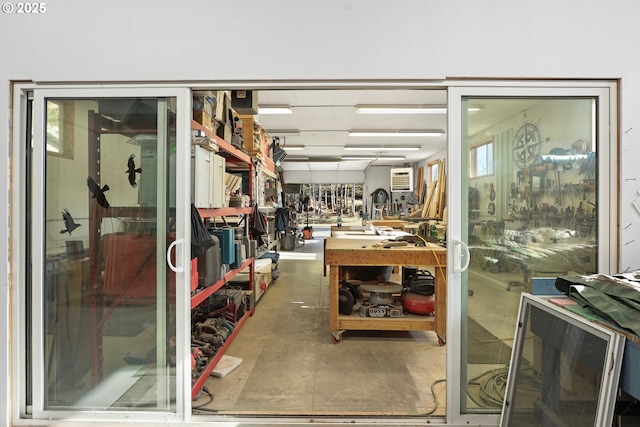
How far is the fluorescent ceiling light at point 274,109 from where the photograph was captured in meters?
5.55

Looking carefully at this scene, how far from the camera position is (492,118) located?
2049mm

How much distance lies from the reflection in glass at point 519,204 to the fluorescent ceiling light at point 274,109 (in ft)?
13.1

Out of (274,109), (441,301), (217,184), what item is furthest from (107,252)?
(274,109)

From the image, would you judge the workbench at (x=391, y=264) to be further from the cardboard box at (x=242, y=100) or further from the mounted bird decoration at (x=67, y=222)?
the mounted bird decoration at (x=67, y=222)

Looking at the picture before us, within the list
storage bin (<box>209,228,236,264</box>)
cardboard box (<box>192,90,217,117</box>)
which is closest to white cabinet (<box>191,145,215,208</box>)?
cardboard box (<box>192,90,217,117</box>)

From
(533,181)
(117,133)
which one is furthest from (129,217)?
(533,181)

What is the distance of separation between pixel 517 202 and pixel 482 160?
32 centimetres

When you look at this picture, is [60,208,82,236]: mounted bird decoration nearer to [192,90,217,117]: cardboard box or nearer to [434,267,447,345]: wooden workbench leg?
[192,90,217,117]: cardboard box

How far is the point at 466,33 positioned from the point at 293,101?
12.5ft

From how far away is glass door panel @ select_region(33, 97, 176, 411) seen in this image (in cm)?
204

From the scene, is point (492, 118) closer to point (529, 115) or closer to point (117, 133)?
point (529, 115)

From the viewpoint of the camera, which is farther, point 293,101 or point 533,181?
point 293,101

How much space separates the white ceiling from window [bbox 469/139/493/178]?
4.54ft

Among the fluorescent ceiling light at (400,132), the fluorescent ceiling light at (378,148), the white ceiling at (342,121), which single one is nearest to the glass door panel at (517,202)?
the white ceiling at (342,121)
